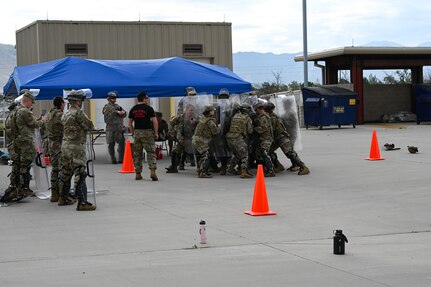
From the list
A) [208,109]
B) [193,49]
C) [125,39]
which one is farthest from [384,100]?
[208,109]

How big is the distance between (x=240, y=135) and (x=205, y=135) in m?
0.83

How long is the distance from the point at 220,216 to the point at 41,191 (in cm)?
436

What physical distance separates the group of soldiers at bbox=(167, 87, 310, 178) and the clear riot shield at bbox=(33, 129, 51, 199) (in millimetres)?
3755

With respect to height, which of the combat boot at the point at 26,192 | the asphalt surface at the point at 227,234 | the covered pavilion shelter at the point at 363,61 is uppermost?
the covered pavilion shelter at the point at 363,61

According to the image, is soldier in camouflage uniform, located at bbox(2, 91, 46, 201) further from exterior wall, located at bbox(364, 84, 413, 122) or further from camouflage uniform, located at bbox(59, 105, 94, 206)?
exterior wall, located at bbox(364, 84, 413, 122)

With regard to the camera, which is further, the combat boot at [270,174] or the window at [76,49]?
the window at [76,49]

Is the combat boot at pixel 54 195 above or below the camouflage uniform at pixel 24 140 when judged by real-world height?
below

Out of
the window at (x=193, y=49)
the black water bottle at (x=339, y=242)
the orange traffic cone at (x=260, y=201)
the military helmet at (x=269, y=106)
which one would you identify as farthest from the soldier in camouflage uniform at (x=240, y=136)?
the window at (x=193, y=49)

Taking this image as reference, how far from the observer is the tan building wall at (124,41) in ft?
115

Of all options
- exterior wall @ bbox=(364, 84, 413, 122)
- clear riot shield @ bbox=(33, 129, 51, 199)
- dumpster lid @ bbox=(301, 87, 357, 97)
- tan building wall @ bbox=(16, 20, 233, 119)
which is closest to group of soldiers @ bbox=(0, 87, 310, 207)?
clear riot shield @ bbox=(33, 129, 51, 199)

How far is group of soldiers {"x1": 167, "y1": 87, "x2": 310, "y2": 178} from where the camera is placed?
16.0 m

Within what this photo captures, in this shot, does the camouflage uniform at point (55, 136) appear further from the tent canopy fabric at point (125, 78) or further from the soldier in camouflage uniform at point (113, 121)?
the soldier in camouflage uniform at point (113, 121)

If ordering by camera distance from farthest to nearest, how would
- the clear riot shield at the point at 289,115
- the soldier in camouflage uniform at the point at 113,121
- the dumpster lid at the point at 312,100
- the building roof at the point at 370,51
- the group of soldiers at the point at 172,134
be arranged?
the building roof at the point at 370,51
the dumpster lid at the point at 312,100
the soldier in camouflage uniform at the point at 113,121
the clear riot shield at the point at 289,115
the group of soldiers at the point at 172,134

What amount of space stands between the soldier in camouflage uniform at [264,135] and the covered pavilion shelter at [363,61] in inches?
907
